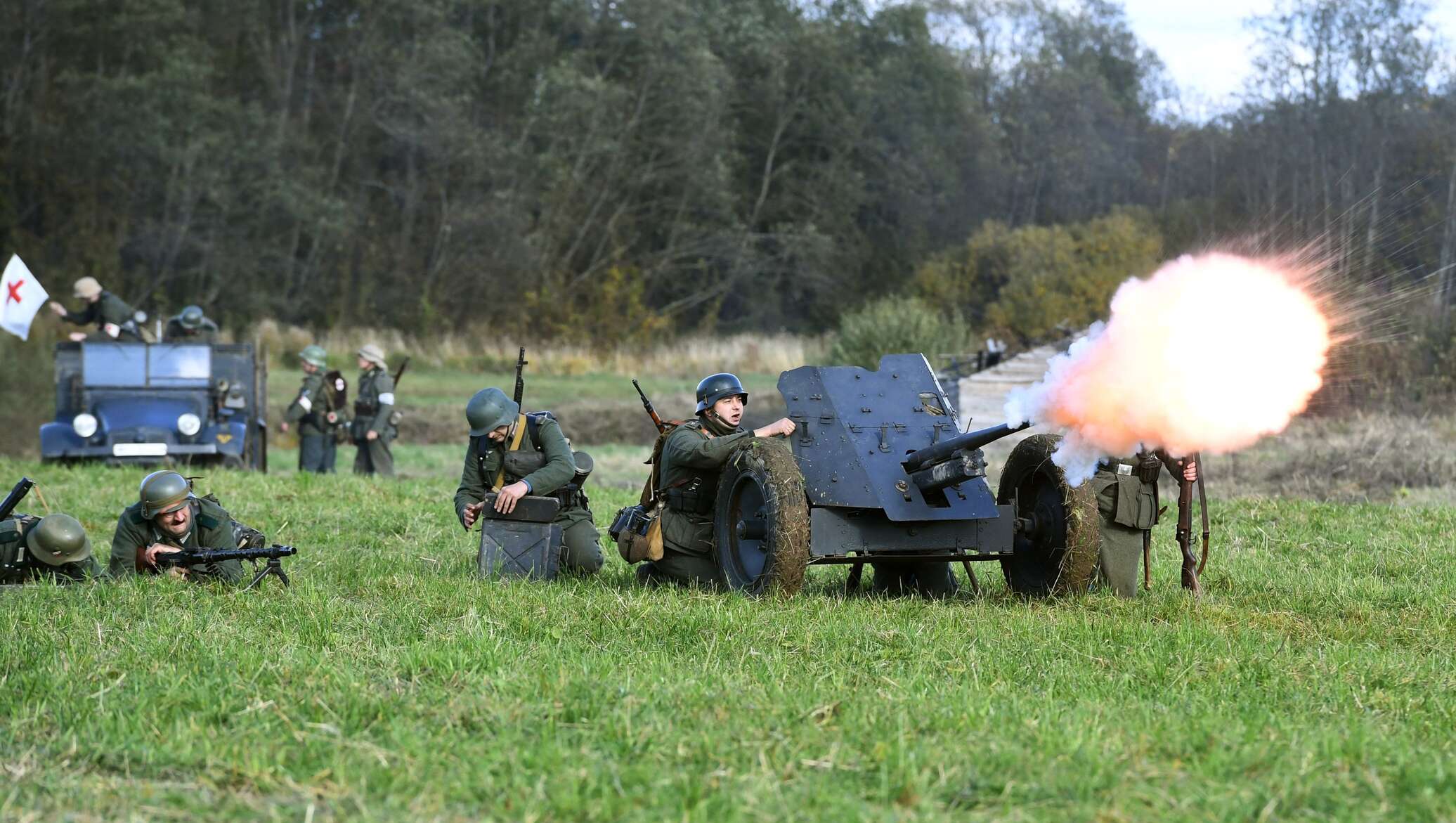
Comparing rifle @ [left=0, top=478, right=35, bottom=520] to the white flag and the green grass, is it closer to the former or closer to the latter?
the green grass

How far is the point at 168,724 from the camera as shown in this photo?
6.01 m

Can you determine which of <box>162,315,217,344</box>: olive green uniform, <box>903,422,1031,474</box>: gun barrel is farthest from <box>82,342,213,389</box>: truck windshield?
<box>903,422,1031,474</box>: gun barrel

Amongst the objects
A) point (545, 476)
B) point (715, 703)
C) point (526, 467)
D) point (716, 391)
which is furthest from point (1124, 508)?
point (715, 703)

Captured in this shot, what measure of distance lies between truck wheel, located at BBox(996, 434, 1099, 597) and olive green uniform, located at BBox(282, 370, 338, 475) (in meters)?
10.8

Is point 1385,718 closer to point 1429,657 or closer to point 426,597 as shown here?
point 1429,657

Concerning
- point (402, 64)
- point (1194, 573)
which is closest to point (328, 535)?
point (1194, 573)

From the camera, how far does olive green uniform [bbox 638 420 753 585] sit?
991 centimetres

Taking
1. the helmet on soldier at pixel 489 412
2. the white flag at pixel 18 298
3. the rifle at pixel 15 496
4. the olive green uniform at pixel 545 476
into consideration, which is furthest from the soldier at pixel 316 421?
the rifle at pixel 15 496

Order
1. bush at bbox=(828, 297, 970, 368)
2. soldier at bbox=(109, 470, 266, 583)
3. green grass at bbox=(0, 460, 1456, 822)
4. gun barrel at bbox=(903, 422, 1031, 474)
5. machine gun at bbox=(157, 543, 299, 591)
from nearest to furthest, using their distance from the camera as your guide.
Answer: green grass at bbox=(0, 460, 1456, 822)
gun barrel at bbox=(903, 422, 1031, 474)
machine gun at bbox=(157, 543, 299, 591)
soldier at bbox=(109, 470, 266, 583)
bush at bbox=(828, 297, 970, 368)

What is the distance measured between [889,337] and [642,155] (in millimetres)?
20424

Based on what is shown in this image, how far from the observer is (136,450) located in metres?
17.8

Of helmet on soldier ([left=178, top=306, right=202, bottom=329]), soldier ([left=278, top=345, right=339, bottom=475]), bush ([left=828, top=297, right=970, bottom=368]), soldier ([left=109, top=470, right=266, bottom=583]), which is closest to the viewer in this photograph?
soldier ([left=109, top=470, right=266, bottom=583])

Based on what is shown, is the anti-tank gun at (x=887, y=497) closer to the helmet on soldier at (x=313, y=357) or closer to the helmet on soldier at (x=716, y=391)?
the helmet on soldier at (x=716, y=391)

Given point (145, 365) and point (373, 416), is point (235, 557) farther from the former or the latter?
point (145, 365)
